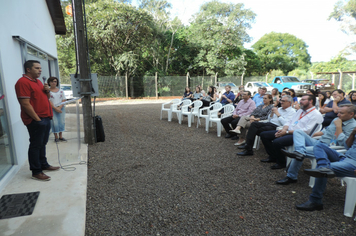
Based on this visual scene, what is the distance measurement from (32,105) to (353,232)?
158 inches

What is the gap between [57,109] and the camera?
172 inches

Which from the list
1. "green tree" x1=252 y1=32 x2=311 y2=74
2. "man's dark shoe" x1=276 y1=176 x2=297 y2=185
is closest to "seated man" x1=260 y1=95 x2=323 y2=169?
"man's dark shoe" x1=276 y1=176 x2=297 y2=185

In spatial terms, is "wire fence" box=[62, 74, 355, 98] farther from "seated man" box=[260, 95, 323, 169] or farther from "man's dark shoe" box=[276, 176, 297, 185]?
"man's dark shoe" box=[276, 176, 297, 185]

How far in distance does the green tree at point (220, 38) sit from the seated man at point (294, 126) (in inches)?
697

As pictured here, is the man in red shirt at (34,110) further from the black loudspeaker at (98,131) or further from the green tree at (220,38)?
the green tree at (220,38)

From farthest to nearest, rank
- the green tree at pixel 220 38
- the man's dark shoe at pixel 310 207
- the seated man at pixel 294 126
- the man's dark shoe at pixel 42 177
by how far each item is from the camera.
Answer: the green tree at pixel 220 38 → the seated man at pixel 294 126 → the man's dark shoe at pixel 42 177 → the man's dark shoe at pixel 310 207

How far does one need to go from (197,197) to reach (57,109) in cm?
328

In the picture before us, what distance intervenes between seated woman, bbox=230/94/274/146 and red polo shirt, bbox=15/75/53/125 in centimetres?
367

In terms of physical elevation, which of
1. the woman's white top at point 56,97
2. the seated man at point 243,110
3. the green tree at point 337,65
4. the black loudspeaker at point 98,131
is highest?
the green tree at point 337,65

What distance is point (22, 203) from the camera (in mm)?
2600

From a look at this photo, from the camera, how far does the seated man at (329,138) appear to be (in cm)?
286

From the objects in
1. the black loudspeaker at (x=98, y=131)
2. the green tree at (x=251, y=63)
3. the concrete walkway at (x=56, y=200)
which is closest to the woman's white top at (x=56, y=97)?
the black loudspeaker at (x=98, y=131)

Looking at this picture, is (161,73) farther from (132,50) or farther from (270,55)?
(270,55)

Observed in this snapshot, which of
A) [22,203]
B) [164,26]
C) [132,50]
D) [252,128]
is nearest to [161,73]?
[132,50]
